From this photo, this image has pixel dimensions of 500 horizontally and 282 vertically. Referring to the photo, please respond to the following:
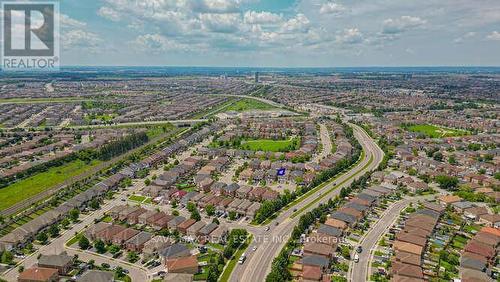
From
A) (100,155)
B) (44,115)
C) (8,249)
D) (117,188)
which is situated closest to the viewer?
(8,249)

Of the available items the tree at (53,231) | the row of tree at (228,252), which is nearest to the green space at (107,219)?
the tree at (53,231)

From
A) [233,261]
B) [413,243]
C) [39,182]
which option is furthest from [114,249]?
[413,243]

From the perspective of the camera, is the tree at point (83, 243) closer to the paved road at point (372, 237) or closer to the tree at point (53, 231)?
the tree at point (53, 231)

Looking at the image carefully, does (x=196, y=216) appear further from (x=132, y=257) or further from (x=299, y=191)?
(x=299, y=191)

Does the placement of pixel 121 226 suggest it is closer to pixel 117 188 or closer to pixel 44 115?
pixel 117 188

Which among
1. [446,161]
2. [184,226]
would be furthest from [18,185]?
[446,161]
